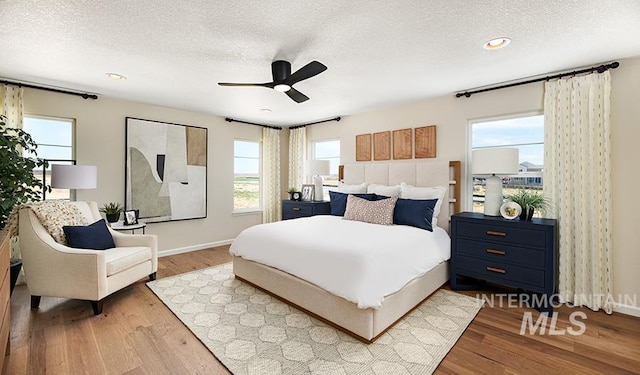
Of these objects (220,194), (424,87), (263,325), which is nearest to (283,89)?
(424,87)

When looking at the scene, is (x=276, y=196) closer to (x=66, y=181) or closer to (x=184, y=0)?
(x=66, y=181)

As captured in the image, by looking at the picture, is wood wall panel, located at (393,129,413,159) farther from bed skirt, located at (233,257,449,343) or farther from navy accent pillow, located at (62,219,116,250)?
navy accent pillow, located at (62,219,116,250)

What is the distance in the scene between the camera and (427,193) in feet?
11.6

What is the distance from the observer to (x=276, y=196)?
19.2ft

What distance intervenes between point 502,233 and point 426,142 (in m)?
1.62

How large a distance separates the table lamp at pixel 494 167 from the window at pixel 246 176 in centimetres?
404

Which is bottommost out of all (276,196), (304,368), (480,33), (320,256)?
(304,368)

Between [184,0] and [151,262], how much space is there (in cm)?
274

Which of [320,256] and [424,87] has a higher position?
[424,87]

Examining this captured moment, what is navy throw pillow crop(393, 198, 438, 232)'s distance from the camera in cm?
318

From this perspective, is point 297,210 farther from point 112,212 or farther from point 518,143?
point 518,143

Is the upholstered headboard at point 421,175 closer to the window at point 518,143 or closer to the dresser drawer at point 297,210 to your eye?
the window at point 518,143

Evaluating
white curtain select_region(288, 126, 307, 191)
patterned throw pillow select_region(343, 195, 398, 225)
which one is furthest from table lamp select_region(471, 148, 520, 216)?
white curtain select_region(288, 126, 307, 191)

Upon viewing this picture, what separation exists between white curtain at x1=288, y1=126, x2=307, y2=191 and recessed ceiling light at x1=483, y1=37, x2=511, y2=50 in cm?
373
